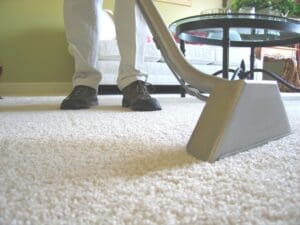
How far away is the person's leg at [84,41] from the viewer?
3.83 feet

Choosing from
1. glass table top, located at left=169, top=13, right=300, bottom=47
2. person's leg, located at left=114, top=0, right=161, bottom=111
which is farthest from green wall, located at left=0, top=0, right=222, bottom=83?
person's leg, located at left=114, top=0, right=161, bottom=111

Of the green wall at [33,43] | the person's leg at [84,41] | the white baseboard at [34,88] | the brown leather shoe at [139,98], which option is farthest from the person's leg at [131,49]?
the green wall at [33,43]

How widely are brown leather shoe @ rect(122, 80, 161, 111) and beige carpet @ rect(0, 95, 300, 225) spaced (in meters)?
0.46

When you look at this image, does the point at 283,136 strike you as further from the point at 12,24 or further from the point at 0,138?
the point at 12,24

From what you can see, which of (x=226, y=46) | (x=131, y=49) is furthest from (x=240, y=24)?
(x=131, y=49)

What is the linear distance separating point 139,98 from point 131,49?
183 mm

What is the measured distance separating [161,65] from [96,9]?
4.59ft

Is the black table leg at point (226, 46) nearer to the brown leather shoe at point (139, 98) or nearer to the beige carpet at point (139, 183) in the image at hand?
the brown leather shoe at point (139, 98)

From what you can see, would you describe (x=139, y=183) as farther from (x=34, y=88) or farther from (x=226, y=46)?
(x=34, y=88)

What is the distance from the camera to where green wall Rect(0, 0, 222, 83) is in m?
2.74

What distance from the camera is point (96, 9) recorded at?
120 centimetres

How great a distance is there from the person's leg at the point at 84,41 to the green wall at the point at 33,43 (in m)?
1.79

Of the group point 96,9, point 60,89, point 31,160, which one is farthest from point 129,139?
point 60,89

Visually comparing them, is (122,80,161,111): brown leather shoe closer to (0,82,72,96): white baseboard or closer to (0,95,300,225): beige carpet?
(0,95,300,225): beige carpet
